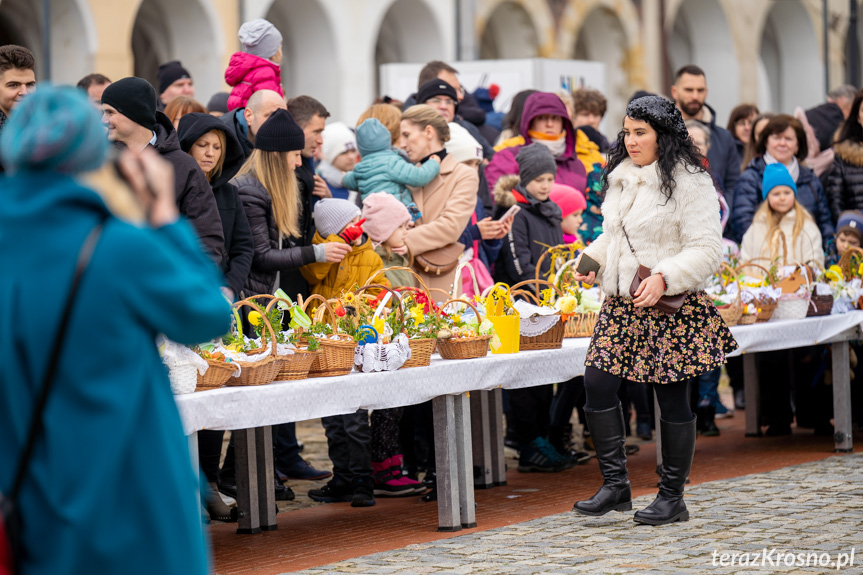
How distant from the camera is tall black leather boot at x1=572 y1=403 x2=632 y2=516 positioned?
5.55m

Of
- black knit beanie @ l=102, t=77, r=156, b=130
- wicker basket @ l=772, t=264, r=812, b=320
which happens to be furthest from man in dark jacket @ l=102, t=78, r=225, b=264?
wicker basket @ l=772, t=264, r=812, b=320

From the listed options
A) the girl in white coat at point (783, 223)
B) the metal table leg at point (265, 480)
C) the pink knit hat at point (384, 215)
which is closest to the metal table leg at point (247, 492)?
the metal table leg at point (265, 480)

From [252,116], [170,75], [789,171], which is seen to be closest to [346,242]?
[252,116]

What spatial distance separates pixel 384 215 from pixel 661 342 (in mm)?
1728

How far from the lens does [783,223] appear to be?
8.02 meters

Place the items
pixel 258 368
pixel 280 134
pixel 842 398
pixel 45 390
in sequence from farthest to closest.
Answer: pixel 842 398 < pixel 280 134 < pixel 258 368 < pixel 45 390

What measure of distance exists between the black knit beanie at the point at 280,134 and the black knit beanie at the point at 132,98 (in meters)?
0.84

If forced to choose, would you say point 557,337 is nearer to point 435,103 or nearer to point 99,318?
Result: point 435,103

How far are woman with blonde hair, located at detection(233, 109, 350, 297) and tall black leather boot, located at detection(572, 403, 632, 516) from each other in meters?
1.51

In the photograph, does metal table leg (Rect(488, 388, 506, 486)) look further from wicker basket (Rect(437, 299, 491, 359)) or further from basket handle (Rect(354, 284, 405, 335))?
basket handle (Rect(354, 284, 405, 335))

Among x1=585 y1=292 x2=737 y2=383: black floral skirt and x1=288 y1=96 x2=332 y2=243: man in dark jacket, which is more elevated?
x1=288 y1=96 x2=332 y2=243: man in dark jacket

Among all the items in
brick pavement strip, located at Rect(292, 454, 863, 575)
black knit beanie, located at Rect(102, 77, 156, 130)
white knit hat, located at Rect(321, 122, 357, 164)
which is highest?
white knit hat, located at Rect(321, 122, 357, 164)

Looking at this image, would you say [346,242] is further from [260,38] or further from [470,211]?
[260,38]

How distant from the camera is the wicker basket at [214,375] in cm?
484
